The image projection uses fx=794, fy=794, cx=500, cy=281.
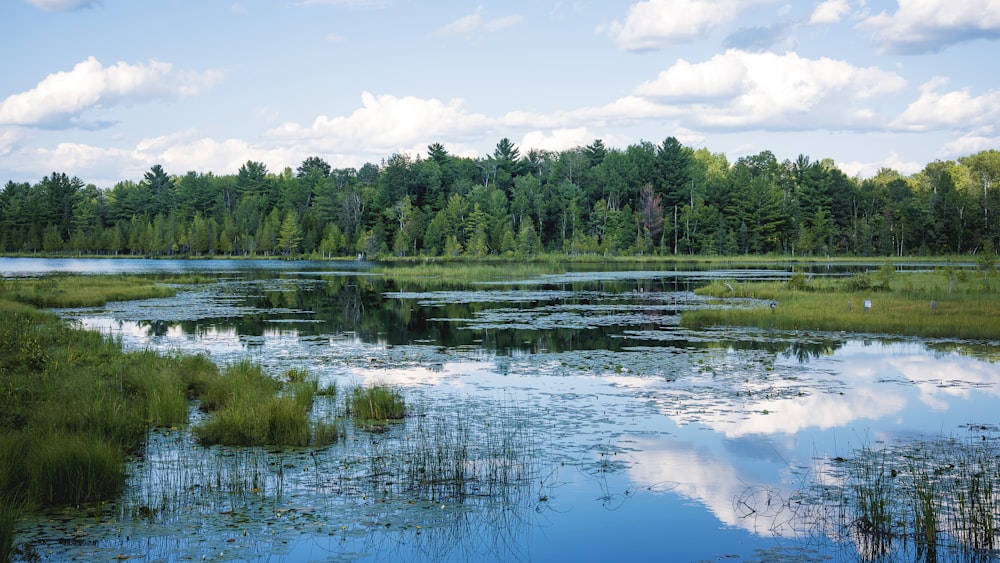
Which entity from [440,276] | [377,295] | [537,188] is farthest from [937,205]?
[377,295]

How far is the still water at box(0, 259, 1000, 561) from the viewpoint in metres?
9.96

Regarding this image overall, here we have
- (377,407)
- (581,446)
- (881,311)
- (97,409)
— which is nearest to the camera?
(97,409)

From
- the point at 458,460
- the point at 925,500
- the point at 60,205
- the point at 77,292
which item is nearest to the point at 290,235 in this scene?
the point at 60,205

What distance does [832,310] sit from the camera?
114 feet

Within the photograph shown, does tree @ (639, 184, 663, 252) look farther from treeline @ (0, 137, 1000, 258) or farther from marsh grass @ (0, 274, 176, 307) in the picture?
marsh grass @ (0, 274, 176, 307)

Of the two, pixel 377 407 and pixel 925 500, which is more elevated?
pixel 377 407

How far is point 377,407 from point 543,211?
12123 centimetres

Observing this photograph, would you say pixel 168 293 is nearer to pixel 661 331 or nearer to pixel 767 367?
pixel 661 331

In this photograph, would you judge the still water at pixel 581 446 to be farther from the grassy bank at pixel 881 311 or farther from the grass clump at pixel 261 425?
the grassy bank at pixel 881 311

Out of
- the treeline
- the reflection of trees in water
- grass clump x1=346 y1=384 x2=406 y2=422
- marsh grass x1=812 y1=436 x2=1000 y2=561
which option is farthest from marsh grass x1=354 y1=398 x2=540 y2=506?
the treeline

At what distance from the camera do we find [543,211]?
136 meters

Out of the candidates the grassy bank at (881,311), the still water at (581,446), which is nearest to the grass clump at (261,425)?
the still water at (581,446)

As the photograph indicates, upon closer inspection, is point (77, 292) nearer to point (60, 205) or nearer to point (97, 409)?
point (97, 409)

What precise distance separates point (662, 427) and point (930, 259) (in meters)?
108
